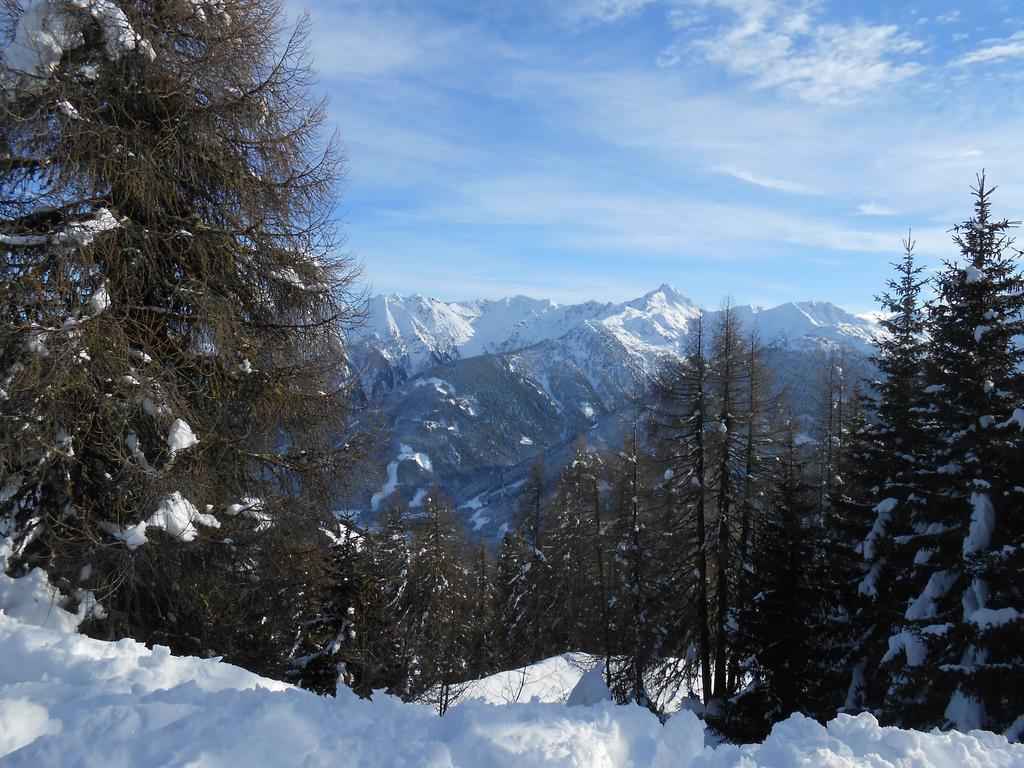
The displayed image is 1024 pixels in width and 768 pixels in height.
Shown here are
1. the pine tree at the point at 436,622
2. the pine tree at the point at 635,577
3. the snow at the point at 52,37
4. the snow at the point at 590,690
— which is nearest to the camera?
the snow at the point at 52,37

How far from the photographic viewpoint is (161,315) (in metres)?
6.46

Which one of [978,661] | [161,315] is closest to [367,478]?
[161,315]

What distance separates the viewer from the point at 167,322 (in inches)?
257

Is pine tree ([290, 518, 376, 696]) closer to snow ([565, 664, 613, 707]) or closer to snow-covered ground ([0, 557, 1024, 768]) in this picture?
snow ([565, 664, 613, 707])

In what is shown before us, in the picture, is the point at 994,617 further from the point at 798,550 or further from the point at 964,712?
the point at 798,550

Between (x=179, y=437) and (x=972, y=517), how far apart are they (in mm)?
11250

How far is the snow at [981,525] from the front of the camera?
902cm

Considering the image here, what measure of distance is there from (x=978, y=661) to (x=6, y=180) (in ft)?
44.9

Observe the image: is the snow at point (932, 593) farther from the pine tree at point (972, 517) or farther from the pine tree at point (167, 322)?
the pine tree at point (167, 322)

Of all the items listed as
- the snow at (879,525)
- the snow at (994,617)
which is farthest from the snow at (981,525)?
the snow at (879,525)

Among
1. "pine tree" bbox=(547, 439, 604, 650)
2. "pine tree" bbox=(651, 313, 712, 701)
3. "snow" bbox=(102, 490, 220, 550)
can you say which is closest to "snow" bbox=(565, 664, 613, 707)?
"pine tree" bbox=(651, 313, 712, 701)

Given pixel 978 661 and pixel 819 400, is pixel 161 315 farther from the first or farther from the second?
pixel 819 400

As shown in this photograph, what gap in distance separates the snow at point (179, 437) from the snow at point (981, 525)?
10933 mm

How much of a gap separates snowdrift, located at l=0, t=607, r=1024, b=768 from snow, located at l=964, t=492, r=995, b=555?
5733 mm
